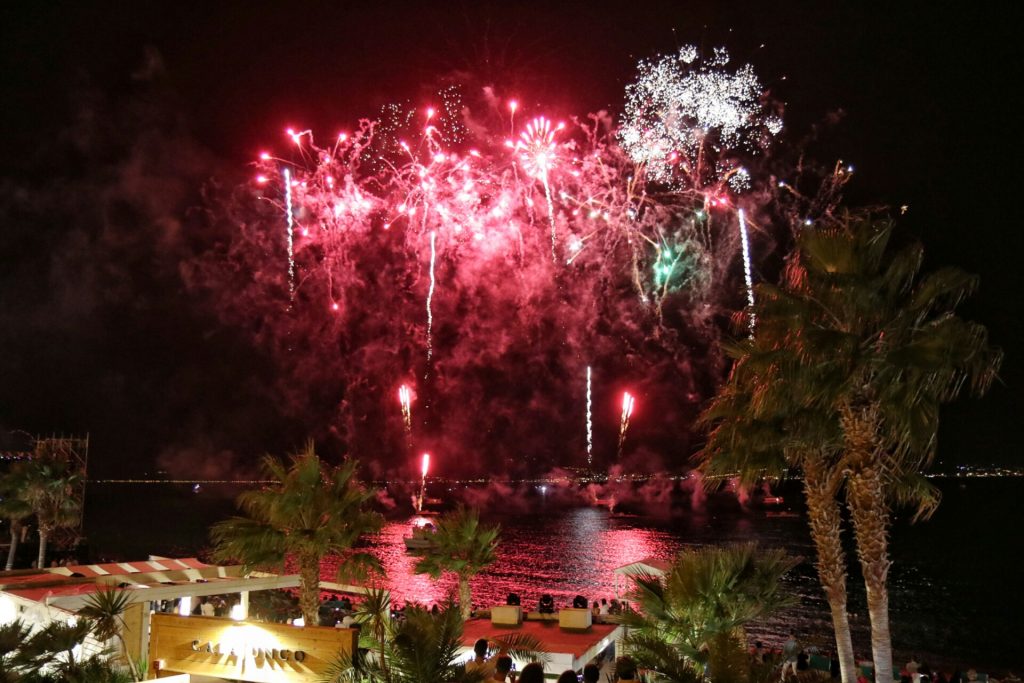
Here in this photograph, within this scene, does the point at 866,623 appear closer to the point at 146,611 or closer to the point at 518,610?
the point at 518,610

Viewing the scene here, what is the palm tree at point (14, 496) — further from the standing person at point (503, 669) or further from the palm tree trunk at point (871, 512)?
the palm tree trunk at point (871, 512)

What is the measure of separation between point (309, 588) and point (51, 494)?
996 inches

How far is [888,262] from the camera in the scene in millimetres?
10734

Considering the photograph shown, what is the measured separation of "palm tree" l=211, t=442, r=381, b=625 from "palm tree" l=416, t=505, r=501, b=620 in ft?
10.3

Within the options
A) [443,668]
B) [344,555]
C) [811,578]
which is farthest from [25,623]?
[811,578]

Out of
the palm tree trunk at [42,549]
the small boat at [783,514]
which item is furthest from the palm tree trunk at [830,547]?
the small boat at [783,514]

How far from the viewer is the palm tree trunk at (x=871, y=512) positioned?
10.5 meters

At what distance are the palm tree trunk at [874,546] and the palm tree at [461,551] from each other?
9769 millimetres

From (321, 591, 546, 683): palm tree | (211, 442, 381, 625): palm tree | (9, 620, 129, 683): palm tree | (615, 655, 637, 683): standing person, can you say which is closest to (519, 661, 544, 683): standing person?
(321, 591, 546, 683): palm tree

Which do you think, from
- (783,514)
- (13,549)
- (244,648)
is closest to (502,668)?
(244,648)

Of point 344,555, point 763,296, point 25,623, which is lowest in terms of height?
point 25,623

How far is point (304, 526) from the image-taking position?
15.7 metres

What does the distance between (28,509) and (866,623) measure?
124 ft

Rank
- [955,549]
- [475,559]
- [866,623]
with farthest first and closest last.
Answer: [955,549] < [866,623] < [475,559]
